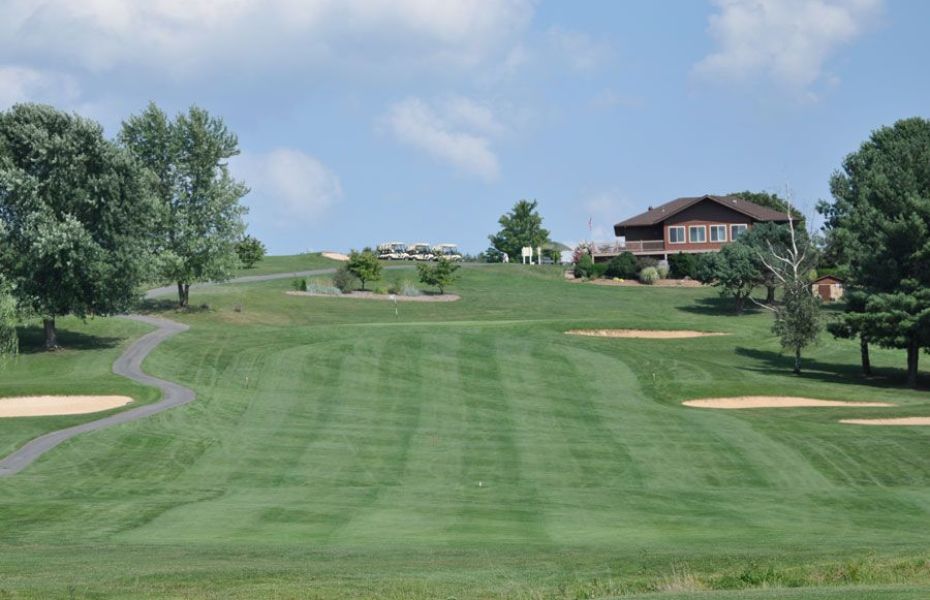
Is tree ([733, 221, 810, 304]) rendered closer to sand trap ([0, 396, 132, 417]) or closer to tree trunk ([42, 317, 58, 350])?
tree trunk ([42, 317, 58, 350])

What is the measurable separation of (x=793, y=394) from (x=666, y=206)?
67.2 m

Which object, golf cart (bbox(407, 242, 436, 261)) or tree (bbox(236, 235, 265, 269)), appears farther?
golf cart (bbox(407, 242, 436, 261))

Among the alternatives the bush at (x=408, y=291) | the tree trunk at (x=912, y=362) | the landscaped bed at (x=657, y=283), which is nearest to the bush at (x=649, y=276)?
the landscaped bed at (x=657, y=283)

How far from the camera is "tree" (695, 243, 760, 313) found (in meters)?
88.5

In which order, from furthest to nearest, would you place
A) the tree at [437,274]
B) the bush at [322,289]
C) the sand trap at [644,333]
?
the tree at [437,274], the bush at [322,289], the sand trap at [644,333]

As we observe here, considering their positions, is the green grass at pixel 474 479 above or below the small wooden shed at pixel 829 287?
below

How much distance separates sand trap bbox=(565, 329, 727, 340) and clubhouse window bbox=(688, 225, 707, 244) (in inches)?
1511

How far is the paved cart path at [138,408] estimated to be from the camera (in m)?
34.2

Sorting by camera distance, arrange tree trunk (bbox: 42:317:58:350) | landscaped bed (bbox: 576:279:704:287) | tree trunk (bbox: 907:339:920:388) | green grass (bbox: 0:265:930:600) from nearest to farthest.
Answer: green grass (bbox: 0:265:930:600)
tree trunk (bbox: 42:317:58:350)
tree trunk (bbox: 907:339:920:388)
landscaped bed (bbox: 576:279:704:287)

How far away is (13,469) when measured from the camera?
106 feet

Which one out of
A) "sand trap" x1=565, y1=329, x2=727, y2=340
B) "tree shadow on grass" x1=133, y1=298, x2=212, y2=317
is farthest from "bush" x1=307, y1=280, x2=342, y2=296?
"sand trap" x1=565, y1=329, x2=727, y2=340

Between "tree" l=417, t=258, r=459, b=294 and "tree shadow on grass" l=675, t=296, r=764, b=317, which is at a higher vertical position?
"tree" l=417, t=258, r=459, b=294

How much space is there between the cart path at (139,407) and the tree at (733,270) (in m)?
42.3

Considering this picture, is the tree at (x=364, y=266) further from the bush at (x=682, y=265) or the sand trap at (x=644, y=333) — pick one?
the bush at (x=682, y=265)
